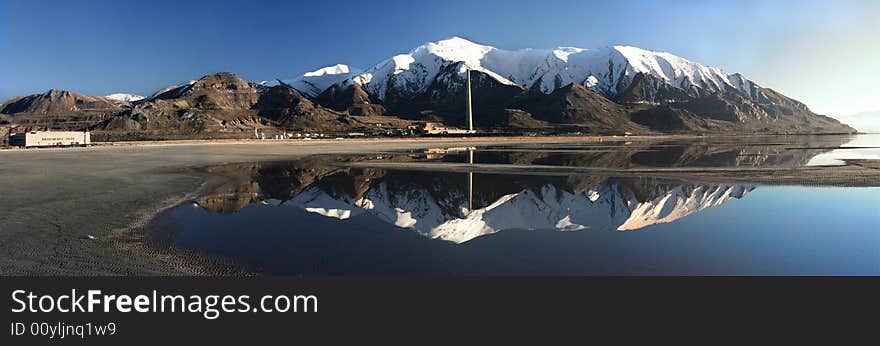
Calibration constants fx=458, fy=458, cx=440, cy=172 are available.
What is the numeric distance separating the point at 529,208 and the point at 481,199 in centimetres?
294

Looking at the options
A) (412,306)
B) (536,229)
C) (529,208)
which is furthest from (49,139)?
(412,306)

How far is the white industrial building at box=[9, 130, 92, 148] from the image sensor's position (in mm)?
89312

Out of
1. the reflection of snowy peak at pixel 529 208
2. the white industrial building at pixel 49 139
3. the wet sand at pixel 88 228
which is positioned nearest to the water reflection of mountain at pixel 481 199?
the reflection of snowy peak at pixel 529 208

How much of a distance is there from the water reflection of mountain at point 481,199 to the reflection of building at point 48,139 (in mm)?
89685

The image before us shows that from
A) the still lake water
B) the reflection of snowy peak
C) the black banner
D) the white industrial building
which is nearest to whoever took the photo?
the black banner

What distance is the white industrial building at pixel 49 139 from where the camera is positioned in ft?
293

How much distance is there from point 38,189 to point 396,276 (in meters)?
21.4

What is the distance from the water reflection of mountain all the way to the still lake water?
78 mm

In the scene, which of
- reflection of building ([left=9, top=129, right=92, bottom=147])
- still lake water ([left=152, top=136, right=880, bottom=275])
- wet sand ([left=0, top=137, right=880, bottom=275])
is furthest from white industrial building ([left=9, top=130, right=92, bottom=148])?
still lake water ([left=152, top=136, right=880, bottom=275])

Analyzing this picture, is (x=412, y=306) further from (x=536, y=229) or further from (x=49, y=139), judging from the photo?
(x=49, y=139)

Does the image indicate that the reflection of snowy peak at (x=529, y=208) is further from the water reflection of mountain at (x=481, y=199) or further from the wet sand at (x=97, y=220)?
the wet sand at (x=97, y=220)

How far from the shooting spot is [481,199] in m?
20.5

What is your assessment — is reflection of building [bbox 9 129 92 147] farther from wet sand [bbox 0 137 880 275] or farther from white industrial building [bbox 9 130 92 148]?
wet sand [bbox 0 137 880 275]

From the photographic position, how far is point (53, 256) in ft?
33.5
